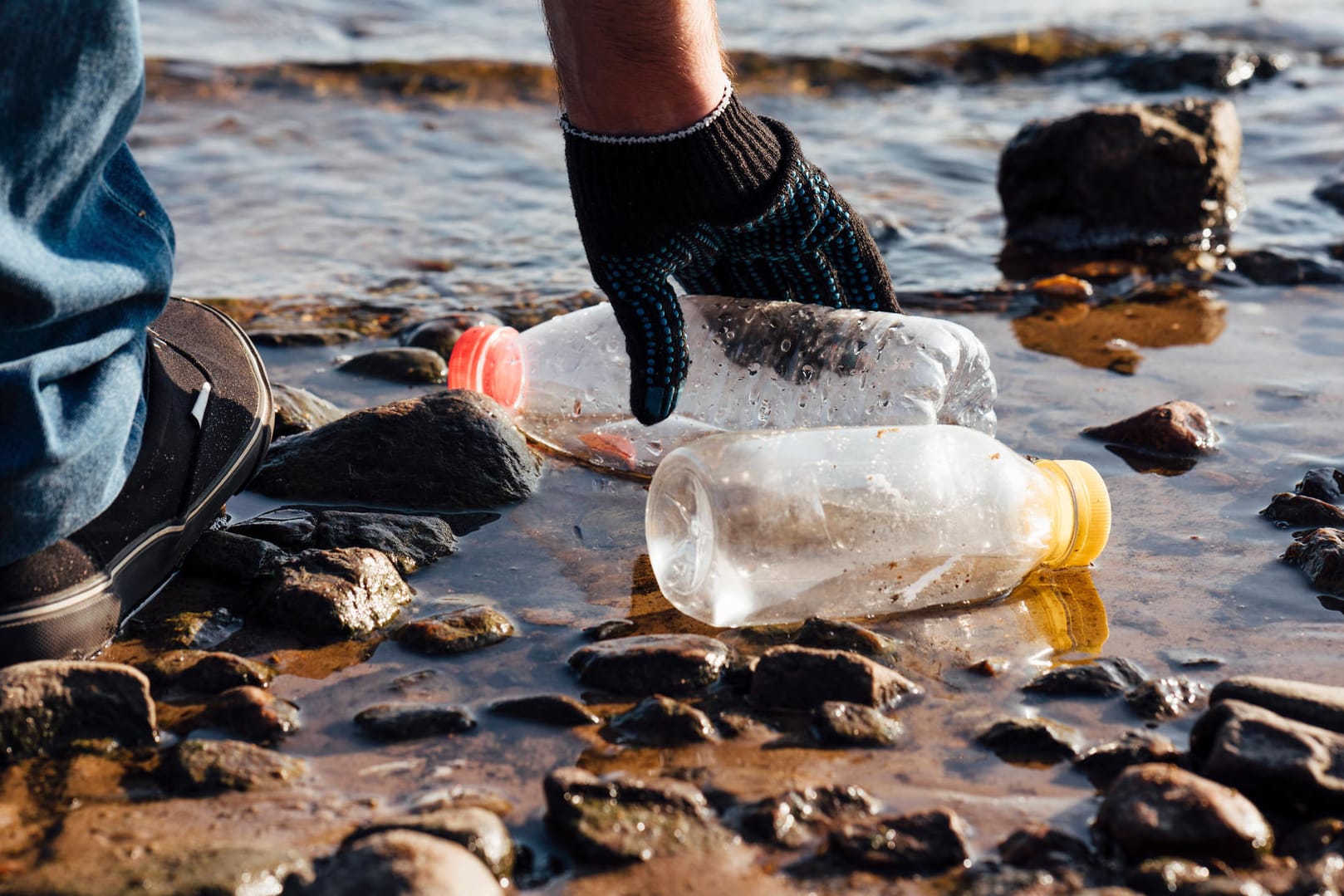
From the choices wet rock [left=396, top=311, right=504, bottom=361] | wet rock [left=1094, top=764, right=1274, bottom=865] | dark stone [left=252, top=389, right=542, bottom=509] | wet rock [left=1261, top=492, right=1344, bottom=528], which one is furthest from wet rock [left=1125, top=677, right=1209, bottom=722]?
wet rock [left=396, top=311, right=504, bottom=361]

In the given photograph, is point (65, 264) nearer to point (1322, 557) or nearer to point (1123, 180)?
point (1322, 557)

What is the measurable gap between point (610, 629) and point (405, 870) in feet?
2.52

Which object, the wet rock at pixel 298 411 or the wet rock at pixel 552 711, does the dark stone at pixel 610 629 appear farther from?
the wet rock at pixel 298 411

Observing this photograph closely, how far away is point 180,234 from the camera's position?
473 cm

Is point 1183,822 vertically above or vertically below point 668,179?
below

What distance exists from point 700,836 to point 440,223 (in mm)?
3709

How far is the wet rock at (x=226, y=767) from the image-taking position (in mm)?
1654

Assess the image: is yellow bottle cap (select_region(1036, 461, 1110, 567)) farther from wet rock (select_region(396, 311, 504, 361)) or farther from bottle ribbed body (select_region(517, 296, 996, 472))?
wet rock (select_region(396, 311, 504, 361))

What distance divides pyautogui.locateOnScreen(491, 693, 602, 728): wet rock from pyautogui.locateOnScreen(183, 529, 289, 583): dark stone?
2.01ft

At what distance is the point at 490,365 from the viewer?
307 centimetres

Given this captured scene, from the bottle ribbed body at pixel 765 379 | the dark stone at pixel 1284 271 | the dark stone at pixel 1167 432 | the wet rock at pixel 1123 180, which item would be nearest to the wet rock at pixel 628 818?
the bottle ribbed body at pixel 765 379

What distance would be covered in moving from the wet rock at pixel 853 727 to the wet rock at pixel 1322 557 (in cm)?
91

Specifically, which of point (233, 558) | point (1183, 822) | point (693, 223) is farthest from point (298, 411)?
point (1183, 822)

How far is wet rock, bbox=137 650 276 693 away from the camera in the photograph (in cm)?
191
